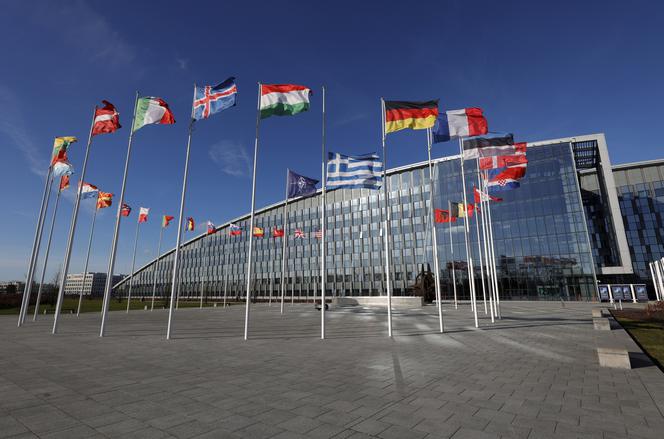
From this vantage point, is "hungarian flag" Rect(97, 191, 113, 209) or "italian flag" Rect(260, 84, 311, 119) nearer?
"italian flag" Rect(260, 84, 311, 119)

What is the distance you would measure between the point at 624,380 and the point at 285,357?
9147 millimetres

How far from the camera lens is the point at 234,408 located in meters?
6.02

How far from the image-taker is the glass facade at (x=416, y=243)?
59.7 meters

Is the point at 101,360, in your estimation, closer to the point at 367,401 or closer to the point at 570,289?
the point at 367,401

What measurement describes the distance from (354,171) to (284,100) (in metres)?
4.99

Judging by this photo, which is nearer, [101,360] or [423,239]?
[101,360]

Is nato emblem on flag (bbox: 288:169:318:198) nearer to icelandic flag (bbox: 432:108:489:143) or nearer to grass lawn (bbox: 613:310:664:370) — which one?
icelandic flag (bbox: 432:108:489:143)

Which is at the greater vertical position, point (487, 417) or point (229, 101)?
point (229, 101)

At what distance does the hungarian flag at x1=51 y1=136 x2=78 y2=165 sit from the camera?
864 inches

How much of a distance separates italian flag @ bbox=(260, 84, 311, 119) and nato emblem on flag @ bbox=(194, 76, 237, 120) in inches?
64.3

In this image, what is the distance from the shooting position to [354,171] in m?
17.4

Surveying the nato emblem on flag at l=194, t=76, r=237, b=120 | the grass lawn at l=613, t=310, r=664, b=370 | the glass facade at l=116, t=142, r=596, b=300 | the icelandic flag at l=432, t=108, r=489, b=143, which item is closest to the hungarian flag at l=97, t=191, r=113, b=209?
the nato emblem on flag at l=194, t=76, r=237, b=120

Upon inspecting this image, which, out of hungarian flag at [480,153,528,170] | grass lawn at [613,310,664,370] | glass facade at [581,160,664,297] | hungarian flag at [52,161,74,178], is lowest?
grass lawn at [613,310,664,370]

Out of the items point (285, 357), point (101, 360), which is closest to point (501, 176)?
point (285, 357)
